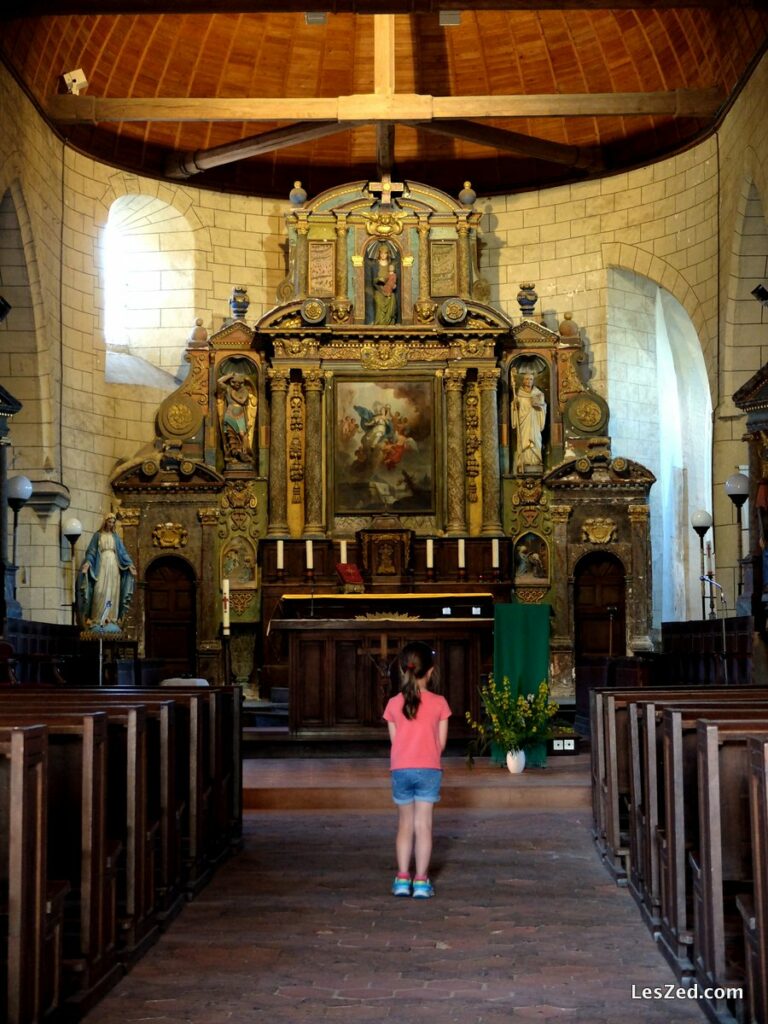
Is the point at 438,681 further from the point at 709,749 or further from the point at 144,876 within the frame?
the point at 709,749

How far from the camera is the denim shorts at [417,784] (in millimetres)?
6621

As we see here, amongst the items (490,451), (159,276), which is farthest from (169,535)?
(490,451)

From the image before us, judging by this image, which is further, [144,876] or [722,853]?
[144,876]

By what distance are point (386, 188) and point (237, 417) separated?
→ 3.73 metres

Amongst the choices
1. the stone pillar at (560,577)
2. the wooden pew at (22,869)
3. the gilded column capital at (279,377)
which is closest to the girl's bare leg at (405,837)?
the wooden pew at (22,869)

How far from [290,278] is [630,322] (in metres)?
4.90

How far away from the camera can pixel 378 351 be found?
18016 mm

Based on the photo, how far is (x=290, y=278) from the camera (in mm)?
18359

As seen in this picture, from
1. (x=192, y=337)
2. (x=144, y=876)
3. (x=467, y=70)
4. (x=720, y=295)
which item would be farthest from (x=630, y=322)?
(x=144, y=876)

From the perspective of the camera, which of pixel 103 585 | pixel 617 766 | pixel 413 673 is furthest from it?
pixel 103 585

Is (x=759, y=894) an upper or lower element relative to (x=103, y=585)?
lower

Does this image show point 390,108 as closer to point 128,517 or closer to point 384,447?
point 384,447

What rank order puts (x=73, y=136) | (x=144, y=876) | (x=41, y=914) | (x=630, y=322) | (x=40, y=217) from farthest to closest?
(x=630, y=322) < (x=73, y=136) < (x=40, y=217) < (x=144, y=876) < (x=41, y=914)

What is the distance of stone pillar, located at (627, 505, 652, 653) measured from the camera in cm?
1741
